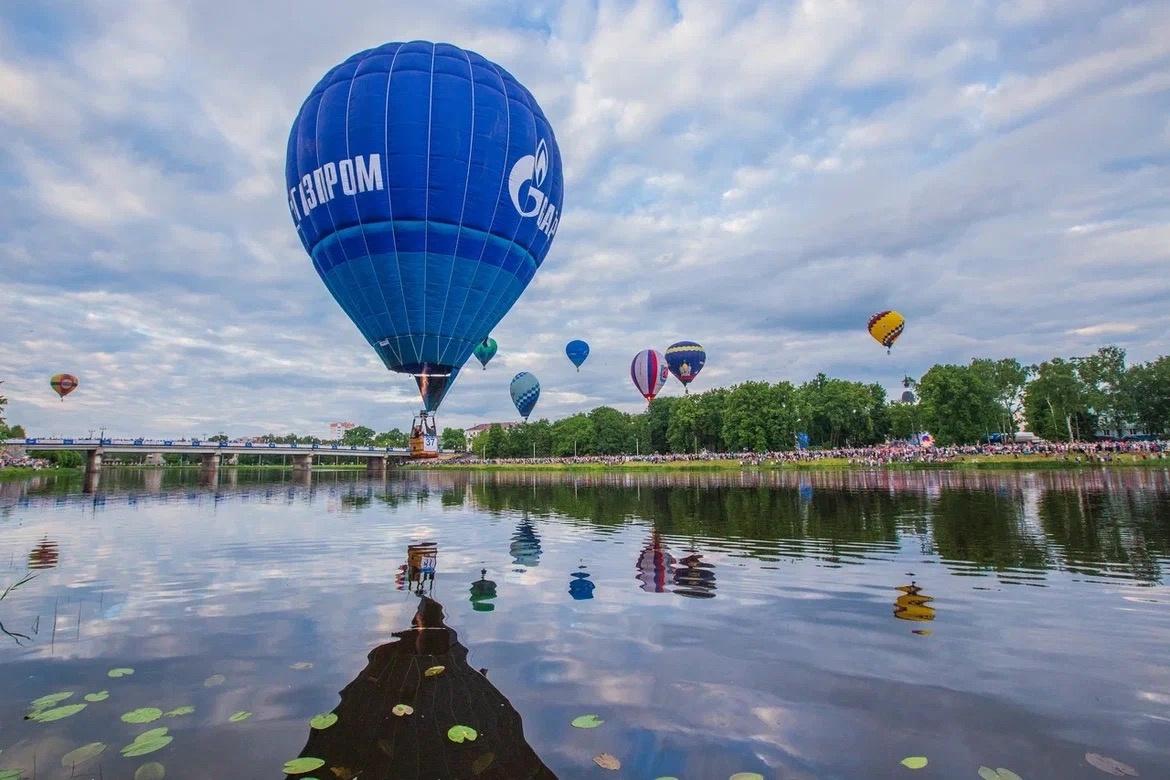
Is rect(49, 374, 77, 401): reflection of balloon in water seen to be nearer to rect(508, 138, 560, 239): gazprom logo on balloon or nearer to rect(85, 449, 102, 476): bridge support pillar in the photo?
rect(85, 449, 102, 476): bridge support pillar

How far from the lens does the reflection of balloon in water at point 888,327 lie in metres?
68.9

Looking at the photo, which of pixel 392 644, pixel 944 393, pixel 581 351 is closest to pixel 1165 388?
pixel 944 393

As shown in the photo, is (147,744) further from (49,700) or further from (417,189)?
(417,189)

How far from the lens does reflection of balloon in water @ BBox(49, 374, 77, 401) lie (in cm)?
9881

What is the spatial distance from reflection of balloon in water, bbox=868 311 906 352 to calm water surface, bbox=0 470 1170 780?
60.4m

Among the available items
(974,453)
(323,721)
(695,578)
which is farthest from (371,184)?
(974,453)

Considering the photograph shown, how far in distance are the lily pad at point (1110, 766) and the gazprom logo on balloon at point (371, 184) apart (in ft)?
75.4

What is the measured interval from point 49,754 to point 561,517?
60.6 ft

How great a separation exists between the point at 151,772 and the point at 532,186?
76.3ft

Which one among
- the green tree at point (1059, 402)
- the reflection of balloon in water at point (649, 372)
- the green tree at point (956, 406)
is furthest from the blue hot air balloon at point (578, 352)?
the green tree at point (1059, 402)

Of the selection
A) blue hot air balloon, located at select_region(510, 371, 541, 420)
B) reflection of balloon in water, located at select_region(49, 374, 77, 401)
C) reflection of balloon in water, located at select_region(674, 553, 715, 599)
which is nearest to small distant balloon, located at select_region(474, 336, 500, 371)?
blue hot air balloon, located at select_region(510, 371, 541, 420)

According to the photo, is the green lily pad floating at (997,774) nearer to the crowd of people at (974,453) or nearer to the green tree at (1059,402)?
the crowd of people at (974,453)

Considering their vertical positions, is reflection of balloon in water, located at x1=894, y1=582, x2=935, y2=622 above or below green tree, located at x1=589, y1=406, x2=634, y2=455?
below

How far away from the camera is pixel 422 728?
4.70m
